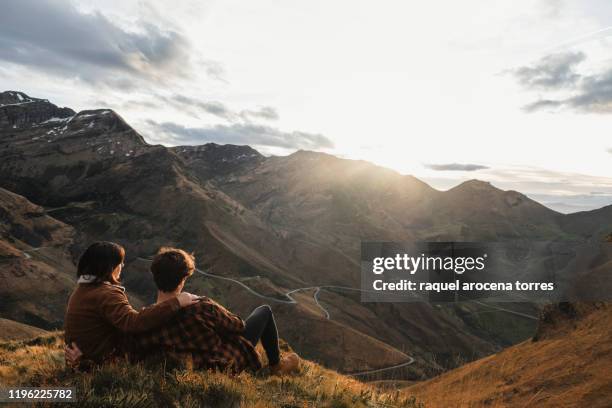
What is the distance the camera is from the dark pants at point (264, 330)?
7469 millimetres

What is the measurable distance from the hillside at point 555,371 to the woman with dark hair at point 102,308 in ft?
20.5

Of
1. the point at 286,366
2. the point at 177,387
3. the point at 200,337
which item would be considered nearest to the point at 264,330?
the point at 286,366

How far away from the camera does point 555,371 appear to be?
13008 mm

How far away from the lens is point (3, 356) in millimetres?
10266

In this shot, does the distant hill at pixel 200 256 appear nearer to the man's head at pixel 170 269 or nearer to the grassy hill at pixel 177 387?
the grassy hill at pixel 177 387

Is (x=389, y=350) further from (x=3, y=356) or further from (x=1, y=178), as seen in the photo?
(x=1, y=178)

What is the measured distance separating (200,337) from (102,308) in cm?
150

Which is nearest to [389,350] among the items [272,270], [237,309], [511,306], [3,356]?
[237,309]

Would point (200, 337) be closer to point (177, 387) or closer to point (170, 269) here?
point (177, 387)

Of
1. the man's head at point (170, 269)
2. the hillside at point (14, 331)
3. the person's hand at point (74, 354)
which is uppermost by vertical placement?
the man's head at point (170, 269)

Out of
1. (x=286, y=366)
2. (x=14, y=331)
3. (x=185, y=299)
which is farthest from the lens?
(x=14, y=331)

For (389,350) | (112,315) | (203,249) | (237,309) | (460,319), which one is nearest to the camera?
(112,315)

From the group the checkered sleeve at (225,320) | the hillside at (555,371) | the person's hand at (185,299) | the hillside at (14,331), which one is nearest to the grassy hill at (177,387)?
the checkered sleeve at (225,320)

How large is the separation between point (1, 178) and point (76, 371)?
665 ft
